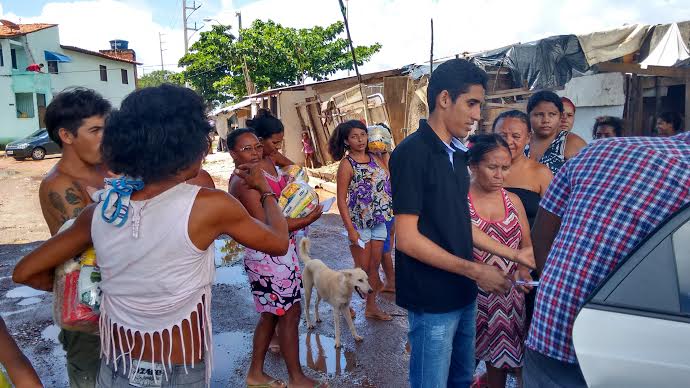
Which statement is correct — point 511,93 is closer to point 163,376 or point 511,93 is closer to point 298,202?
point 298,202

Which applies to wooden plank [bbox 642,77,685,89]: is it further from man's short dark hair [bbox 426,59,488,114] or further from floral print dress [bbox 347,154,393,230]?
man's short dark hair [bbox 426,59,488,114]

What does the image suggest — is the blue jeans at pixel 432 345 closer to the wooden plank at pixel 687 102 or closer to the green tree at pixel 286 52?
the wooden plank at pixel 687 102

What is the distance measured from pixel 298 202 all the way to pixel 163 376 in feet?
4.21

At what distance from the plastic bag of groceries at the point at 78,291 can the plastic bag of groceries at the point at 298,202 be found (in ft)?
3.79

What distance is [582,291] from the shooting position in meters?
1.62

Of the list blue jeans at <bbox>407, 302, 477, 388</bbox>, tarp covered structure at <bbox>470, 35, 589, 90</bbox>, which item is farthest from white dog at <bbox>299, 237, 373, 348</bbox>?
tarp covered structure at <bbox>470, 35, 589, 90</bbox>

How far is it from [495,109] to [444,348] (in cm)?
778

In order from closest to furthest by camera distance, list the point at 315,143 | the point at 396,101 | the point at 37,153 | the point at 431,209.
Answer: the point at 431,209 < the point at 396,101 < the point at 315,143 < the point at 37,153

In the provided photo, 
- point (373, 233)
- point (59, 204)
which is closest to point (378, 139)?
point (373, 233)

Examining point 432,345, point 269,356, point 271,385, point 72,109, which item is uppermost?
point 72,109

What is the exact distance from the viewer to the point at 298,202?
114 inches

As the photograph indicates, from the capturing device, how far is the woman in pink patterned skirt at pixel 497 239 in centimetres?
303

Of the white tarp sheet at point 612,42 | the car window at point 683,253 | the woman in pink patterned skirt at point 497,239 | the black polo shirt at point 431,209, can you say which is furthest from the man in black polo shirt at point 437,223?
the white tarp sheet at point 612,42

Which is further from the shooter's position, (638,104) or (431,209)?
(638,104)
